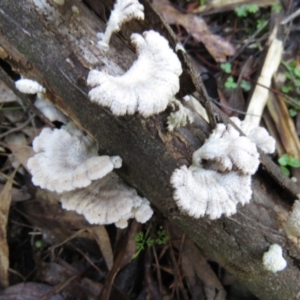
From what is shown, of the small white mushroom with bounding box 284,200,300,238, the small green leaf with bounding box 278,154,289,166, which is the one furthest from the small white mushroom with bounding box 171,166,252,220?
the small green leaf with bounding box 278,154,289,166

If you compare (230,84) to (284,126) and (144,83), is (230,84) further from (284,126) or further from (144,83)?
(144,83)

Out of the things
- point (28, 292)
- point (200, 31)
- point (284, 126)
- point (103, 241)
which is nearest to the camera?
point (28, 292)

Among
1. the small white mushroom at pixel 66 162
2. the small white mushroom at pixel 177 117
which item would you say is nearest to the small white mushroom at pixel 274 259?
the small white mushroom at pixel 177 117

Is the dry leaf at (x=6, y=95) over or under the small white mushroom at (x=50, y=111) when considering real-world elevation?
under

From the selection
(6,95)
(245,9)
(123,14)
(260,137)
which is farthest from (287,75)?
(6,95)

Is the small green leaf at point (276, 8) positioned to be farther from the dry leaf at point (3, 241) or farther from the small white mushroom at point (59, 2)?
the dry leaf at point (3, 241)
